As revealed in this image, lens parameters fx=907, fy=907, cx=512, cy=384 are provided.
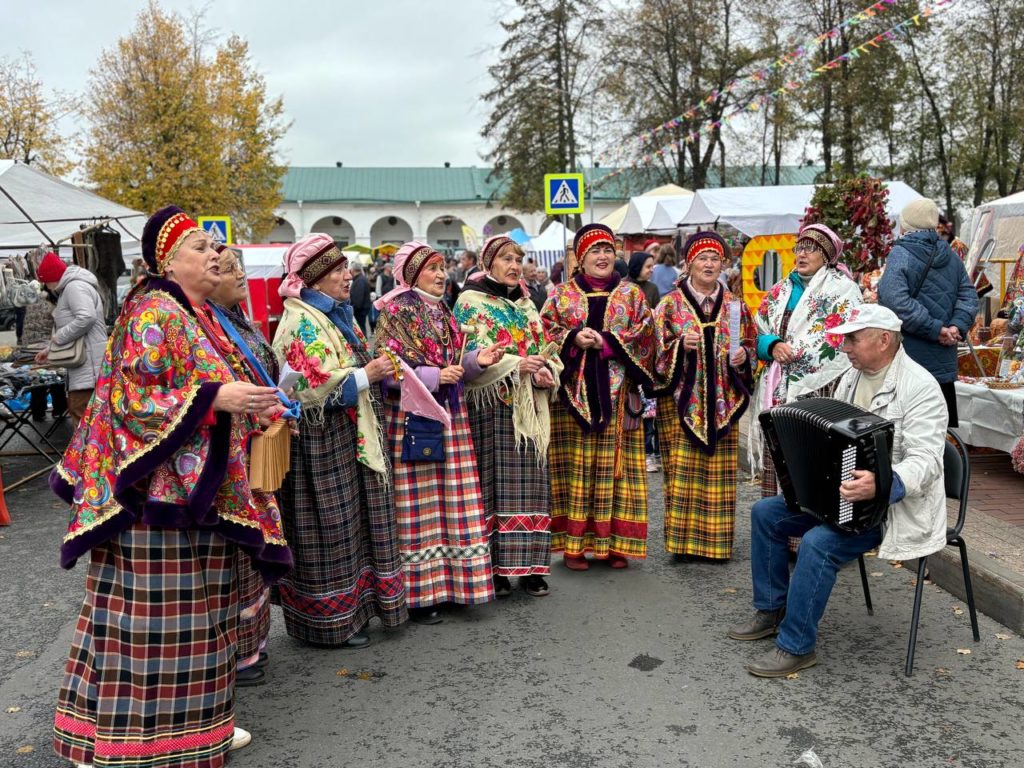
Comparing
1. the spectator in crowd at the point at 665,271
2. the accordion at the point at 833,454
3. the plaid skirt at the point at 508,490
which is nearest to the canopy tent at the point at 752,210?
the spectator in crowd at the point at 665,271

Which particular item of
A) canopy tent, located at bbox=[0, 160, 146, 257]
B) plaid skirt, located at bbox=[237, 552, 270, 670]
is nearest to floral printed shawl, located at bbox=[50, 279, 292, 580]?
plaid skirt, located at bbox=[237, 552, 270, 670]

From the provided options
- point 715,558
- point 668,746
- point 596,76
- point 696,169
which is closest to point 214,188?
point 596,76

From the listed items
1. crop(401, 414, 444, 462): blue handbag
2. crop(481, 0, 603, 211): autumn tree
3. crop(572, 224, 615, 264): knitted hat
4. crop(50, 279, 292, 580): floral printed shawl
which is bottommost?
crop(401, 414, 444, 462): blue handbag

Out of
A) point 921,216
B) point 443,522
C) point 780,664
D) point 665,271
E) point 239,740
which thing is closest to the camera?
point 239,740

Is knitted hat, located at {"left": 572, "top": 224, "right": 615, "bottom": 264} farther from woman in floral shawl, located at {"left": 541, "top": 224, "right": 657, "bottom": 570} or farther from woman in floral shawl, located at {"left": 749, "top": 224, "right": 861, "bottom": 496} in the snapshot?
woman in floral shawl, located at {"left": 749, "top": 224, "right": 861, "bottom": 496}

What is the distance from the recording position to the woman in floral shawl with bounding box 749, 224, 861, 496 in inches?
198

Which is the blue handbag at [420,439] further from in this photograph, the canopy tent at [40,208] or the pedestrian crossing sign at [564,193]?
the pedestrian crossing sign at [564,193]

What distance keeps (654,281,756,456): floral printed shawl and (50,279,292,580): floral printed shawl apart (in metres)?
3.07

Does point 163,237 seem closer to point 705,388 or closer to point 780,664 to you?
point 780,664

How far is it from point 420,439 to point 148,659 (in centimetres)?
186

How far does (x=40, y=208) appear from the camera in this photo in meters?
10.1

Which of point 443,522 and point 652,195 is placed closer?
point 443,522

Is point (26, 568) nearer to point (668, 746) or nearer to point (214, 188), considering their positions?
point (668, 746)

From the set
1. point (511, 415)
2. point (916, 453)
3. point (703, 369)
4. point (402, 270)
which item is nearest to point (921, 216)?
point (703, 369)
